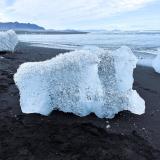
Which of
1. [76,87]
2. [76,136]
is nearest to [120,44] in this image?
[76,87]

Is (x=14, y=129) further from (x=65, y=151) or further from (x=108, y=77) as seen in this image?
(x=108, y=77)

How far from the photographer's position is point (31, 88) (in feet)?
23.6

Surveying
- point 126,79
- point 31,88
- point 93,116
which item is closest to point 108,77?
point 126,79

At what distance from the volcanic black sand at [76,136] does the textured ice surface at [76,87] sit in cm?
20

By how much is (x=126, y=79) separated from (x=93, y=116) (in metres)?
1.08

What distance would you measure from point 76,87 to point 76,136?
1.25 meters

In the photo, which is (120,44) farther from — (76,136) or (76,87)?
(76,136)

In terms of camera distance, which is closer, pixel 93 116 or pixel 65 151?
pixel 65 151

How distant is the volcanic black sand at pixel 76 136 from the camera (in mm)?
5449

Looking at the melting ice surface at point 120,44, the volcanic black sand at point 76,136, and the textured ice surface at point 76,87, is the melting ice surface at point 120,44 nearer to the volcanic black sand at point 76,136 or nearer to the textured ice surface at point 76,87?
the textured ice surface at point 76,87

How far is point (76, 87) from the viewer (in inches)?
278

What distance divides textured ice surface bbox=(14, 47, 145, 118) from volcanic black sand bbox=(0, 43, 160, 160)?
7.8 inches

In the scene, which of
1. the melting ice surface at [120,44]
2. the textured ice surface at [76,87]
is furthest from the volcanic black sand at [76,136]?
the melting ice surface at [120,44]

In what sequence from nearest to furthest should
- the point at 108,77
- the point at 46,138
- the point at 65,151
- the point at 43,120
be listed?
the point at 65,151, the point at 46,138, the point at 43,120, the point at 108,77
